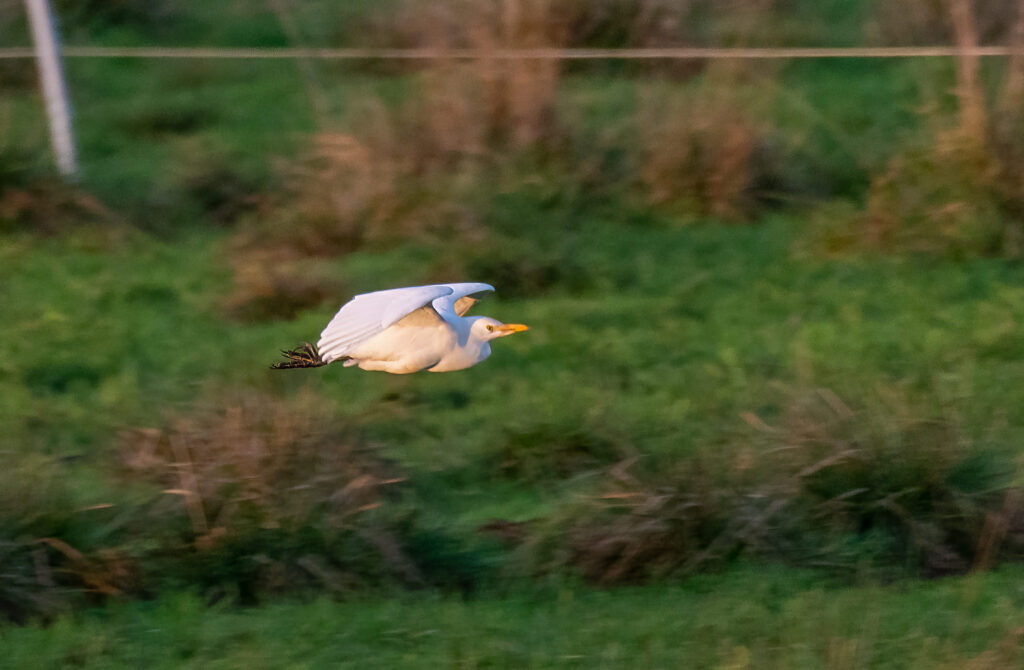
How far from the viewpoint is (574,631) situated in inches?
148

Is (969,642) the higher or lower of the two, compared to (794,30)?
lower

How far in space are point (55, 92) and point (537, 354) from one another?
3.97 meters

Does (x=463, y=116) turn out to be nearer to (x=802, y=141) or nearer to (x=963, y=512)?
(x=802, y=141)

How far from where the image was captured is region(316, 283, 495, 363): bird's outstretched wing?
3.15 m

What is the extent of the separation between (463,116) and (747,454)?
3.91m

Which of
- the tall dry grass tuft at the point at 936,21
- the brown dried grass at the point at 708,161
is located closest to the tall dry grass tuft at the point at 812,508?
the brown dried grass at the point at 708,161

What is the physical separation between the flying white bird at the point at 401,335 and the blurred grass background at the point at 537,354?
81cm

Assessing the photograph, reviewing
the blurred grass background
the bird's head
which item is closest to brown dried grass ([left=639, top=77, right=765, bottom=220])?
the blurred grass background

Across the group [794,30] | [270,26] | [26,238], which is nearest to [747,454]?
[26,238]

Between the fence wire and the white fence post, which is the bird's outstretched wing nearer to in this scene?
the fence wire

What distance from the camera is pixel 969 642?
3.62 metres

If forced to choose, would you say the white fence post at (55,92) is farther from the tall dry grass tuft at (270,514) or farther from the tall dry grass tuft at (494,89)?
the tall dry grass tuft at (270,514)

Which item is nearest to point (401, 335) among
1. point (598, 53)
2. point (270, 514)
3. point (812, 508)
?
point (270, 514)

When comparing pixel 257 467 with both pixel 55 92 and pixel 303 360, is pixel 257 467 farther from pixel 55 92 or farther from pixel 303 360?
pixel 55 92
